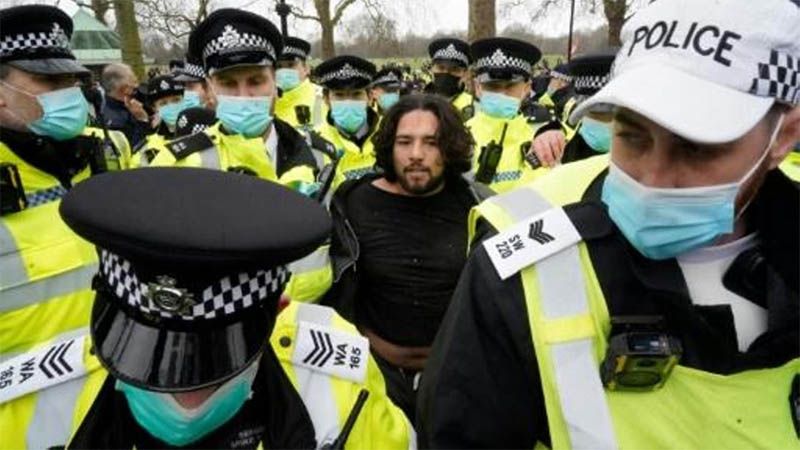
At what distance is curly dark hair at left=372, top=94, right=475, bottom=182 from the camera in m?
3.06

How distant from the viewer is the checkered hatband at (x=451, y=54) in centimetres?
707

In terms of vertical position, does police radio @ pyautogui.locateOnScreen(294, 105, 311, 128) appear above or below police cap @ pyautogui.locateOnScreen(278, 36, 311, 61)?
below

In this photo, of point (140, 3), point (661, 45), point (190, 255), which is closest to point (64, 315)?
point (190, 255)

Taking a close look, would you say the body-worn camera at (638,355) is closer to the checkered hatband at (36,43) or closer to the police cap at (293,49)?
the checkered hatband at (36,43)

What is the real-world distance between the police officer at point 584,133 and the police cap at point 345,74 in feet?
7.21

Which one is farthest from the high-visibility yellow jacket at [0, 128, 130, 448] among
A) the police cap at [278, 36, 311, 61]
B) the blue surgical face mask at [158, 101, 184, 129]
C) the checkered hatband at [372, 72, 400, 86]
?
the checkered hatband at [372, 72, 400, 86]

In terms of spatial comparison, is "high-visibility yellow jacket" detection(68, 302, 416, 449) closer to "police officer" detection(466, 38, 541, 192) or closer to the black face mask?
"police officer" detection(466, 38, 541, 192)

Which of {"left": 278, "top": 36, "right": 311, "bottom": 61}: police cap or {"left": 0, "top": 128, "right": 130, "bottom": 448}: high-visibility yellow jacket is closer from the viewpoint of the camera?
{"left": 0, "top": 128, "right": 130, "bottom": 448}: high-visibility yellow jacket

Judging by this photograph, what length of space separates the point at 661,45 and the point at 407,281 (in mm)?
1763

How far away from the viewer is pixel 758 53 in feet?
3.80

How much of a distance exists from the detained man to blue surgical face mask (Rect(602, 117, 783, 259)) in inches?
60.4

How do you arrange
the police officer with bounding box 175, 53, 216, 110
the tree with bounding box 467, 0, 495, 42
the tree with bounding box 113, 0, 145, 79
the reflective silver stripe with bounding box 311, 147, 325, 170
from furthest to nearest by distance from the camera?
1. the tree with bounding box 113, 0, 145, 79
2. the tree with bounding box 467, 0, 495, 42
3. the police officer with bounding box 175, 53, 216, 110
4. the reflective silver stripe with bounding box 311, 147, 325, 170

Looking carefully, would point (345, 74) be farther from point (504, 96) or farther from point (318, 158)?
point (318, 158)

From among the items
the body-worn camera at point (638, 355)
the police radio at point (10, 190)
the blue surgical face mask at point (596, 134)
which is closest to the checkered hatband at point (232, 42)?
the police radio at point (10, 190)
